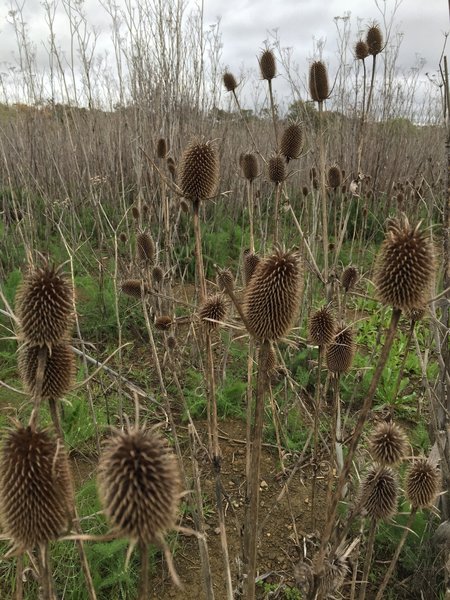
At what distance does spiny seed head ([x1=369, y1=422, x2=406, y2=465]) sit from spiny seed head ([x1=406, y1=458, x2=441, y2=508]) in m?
0.21

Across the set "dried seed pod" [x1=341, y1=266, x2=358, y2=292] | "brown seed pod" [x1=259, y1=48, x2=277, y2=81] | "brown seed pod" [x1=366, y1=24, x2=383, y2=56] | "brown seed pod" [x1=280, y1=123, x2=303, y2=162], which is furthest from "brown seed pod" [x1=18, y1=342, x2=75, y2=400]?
"brown seed pod" [x1=366, y1=24, x2=383, y2=56]

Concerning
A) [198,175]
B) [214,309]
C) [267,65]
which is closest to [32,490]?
[214,309]

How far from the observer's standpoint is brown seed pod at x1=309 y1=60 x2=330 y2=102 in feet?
9.14

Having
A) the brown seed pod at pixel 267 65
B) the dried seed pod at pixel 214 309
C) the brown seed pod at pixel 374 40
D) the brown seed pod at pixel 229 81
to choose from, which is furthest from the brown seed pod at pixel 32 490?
the brown seed pod at pixel 374 40

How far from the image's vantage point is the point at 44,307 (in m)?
1.17

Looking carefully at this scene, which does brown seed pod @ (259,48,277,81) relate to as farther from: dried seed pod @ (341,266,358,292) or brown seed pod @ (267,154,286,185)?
dried seed pod @ (341,266,358,292)

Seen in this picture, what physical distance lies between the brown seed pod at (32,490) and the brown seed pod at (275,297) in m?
0.60

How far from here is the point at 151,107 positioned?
5.74m

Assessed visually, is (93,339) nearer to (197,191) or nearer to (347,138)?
(197,191)

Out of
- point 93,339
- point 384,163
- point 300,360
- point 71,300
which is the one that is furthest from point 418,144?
point 71,300

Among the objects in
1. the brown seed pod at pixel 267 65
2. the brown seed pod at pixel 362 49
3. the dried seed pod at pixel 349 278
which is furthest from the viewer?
the brown seed pod at pixel 362 49

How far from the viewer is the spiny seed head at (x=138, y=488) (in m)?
0.95

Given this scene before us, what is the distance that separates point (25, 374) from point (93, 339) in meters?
3.93

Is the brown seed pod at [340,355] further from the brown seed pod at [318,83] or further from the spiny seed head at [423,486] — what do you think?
the brown seed pod at [318,83]
